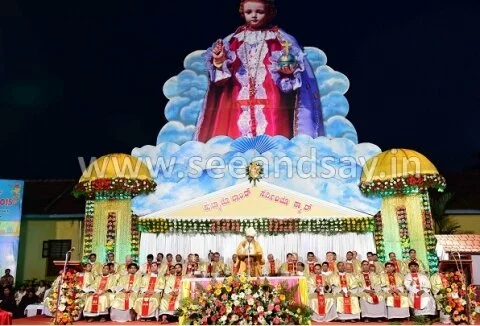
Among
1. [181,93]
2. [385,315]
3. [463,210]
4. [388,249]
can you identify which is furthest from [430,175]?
[181,93]

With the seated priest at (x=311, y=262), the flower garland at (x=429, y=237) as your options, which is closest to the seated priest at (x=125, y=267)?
the seated priest at (x=311, y=262)

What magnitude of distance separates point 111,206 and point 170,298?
307cm

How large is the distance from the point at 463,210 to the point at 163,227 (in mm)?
9037

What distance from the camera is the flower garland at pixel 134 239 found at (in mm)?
12750

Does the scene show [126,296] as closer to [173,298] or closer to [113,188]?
[173,298]

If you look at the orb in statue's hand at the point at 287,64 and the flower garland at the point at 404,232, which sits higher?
the orb in statue's hand at the point at 287,64

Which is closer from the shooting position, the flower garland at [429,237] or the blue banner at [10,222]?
the flower garland at [429,237]

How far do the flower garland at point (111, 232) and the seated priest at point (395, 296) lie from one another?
20.2 feet

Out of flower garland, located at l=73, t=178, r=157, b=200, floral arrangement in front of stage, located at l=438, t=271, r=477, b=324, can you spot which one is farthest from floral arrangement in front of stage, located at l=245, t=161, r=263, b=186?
floral arrangement in front of stage, located at l=438, t=271, r=477, b=324

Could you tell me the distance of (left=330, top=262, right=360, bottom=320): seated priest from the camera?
10.8 meters

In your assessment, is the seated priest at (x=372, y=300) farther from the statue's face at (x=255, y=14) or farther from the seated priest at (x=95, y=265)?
the statue's face at (x=255, y=14)

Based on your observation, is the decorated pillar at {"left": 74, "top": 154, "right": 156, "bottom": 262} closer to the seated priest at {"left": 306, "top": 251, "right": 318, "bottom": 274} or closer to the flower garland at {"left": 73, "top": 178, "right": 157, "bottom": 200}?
the flower garland at {"left": 73, "top": 178, "right": 157, "bottom": 200}

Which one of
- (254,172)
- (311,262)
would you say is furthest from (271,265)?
(254,172)

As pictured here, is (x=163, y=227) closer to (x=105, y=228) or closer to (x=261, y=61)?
(x=105, y=228)
